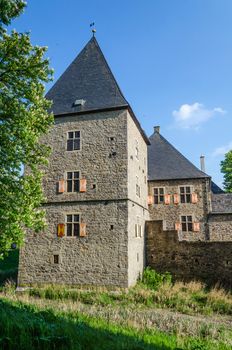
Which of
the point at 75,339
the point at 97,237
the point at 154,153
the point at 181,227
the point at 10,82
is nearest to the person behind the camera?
the point at 75,339

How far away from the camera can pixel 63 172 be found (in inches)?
622

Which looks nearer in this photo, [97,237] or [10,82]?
[10,82]

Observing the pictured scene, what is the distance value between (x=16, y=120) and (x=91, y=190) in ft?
22.2

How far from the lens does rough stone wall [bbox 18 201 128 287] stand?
1384 cm

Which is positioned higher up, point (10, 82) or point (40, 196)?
point (10, 82)

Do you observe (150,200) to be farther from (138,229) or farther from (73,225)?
(73,225)

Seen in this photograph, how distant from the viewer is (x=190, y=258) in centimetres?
1584

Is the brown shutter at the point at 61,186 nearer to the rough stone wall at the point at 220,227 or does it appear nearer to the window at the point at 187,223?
the window at the point at 187,223

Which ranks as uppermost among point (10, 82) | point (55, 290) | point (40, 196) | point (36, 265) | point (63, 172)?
point (10, 82)

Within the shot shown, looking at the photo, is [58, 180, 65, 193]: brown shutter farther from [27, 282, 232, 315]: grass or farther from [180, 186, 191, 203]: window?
[180, 186, 191, 203]: window

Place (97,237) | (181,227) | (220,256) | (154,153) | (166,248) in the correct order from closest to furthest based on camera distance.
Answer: (97,237) < (220,256) < (166,248) < (181,227) < (154,153)

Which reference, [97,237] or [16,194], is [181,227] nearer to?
[97,237]

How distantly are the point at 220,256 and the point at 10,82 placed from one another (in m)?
13.8

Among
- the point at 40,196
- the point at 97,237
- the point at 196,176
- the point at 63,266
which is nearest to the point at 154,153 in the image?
the point at 196,176
